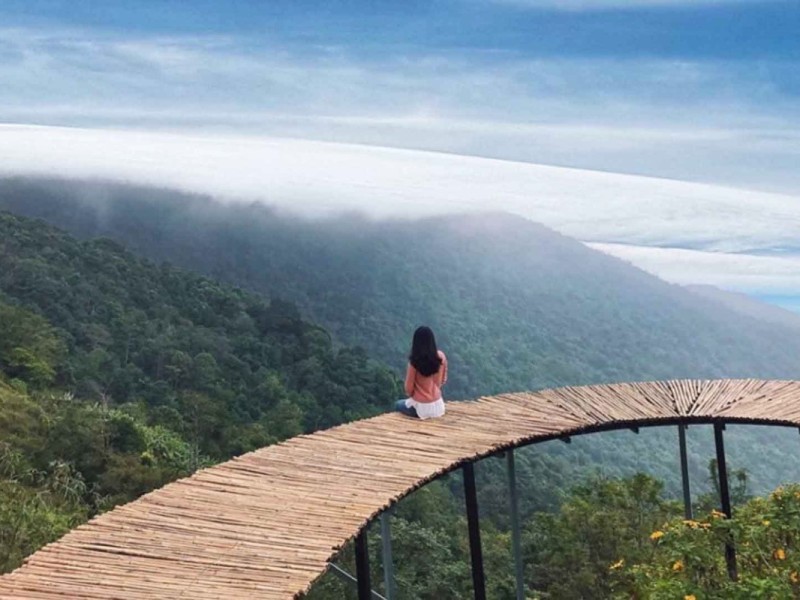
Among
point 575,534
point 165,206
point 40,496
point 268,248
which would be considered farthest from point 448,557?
point 165,206

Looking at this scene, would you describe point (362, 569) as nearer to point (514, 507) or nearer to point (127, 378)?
point (514, 507)

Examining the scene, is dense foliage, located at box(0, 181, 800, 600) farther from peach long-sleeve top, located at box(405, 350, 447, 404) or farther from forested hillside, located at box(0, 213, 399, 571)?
peach long-sleeve top, located at box(405, 350, 447, 404)

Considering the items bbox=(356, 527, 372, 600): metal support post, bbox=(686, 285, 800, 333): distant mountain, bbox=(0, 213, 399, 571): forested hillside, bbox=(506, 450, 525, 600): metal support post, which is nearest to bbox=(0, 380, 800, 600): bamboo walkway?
bbox=(356, 527, 372, 600): metal support post

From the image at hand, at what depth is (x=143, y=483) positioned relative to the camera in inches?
932

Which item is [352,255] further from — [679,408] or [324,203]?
[679,408]

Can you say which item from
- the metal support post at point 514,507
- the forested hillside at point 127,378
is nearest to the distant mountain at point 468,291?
the forested hillside at point 127,378

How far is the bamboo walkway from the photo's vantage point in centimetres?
445

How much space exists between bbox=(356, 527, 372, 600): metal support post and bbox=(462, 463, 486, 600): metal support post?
1.19 metres

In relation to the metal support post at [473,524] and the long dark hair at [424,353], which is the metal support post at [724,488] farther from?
the long dark hair at [424,353]

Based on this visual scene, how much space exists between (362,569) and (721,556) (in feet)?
12.8

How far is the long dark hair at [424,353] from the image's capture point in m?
7.90

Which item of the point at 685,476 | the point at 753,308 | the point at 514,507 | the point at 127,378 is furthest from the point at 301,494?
the point at 753,308

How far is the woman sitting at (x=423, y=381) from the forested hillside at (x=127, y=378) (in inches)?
454

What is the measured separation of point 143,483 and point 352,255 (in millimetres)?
39781
